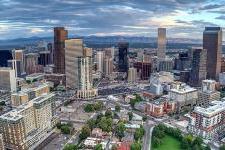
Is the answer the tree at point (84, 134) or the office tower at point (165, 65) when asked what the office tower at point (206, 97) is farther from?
the office tower at point (165, 65)

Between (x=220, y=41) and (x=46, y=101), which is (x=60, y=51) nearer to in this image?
(x=46, y=101)

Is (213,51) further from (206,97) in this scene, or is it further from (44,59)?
(44,59)

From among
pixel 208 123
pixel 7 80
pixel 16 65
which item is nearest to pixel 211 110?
pixel 208 123

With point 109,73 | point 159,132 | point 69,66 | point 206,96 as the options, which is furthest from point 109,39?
point 159,132

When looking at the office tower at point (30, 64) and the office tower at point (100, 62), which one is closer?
the office tower at point (30, 64)

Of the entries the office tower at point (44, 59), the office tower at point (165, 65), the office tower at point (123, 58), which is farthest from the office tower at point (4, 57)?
the office tower at point (165, 65)

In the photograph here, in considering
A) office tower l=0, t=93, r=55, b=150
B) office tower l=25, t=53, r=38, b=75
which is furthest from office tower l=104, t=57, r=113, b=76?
office tower l=0, t=93, r=55, b=150

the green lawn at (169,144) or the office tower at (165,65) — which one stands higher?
the office tower at (165,65)
